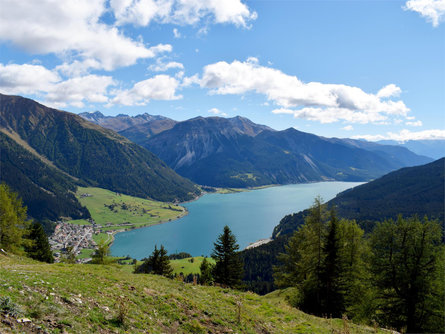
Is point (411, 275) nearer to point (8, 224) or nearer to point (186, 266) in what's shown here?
point (8, 224)

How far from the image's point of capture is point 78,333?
984 centimetres

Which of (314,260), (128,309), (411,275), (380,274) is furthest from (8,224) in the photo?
(411,275)

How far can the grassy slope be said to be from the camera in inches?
415

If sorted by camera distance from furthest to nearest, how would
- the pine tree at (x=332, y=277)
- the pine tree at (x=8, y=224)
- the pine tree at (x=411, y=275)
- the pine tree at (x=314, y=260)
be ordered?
1. the pine tree at (x=8, y=224)
2. the pine tree at (x=314, y=260)
3. the pine tree at (x=332, y=277)
4. the pine tree at (x=411, y=275)

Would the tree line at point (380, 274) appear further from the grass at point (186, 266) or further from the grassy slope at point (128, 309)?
the grass at point (186, 266)

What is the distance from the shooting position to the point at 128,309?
13.0 meters

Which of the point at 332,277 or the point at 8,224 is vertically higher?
the point at 8,224

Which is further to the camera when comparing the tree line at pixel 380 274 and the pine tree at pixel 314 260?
the pine tree at pixel 314 260

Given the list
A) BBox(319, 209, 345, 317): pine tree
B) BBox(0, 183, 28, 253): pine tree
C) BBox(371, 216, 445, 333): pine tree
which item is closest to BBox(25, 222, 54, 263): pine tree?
BBox(0, 183, 28, 253): pine tree

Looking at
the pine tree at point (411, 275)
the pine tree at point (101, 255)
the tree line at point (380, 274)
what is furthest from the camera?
the pine tree at point (101, 255)

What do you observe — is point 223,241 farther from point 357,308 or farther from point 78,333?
point 78,333

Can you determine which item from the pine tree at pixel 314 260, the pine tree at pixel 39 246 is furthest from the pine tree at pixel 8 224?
the pine tree at pixel 314 260

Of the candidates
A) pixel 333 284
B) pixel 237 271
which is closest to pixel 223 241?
pixel 237 271

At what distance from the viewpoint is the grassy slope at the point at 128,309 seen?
1054 cm
